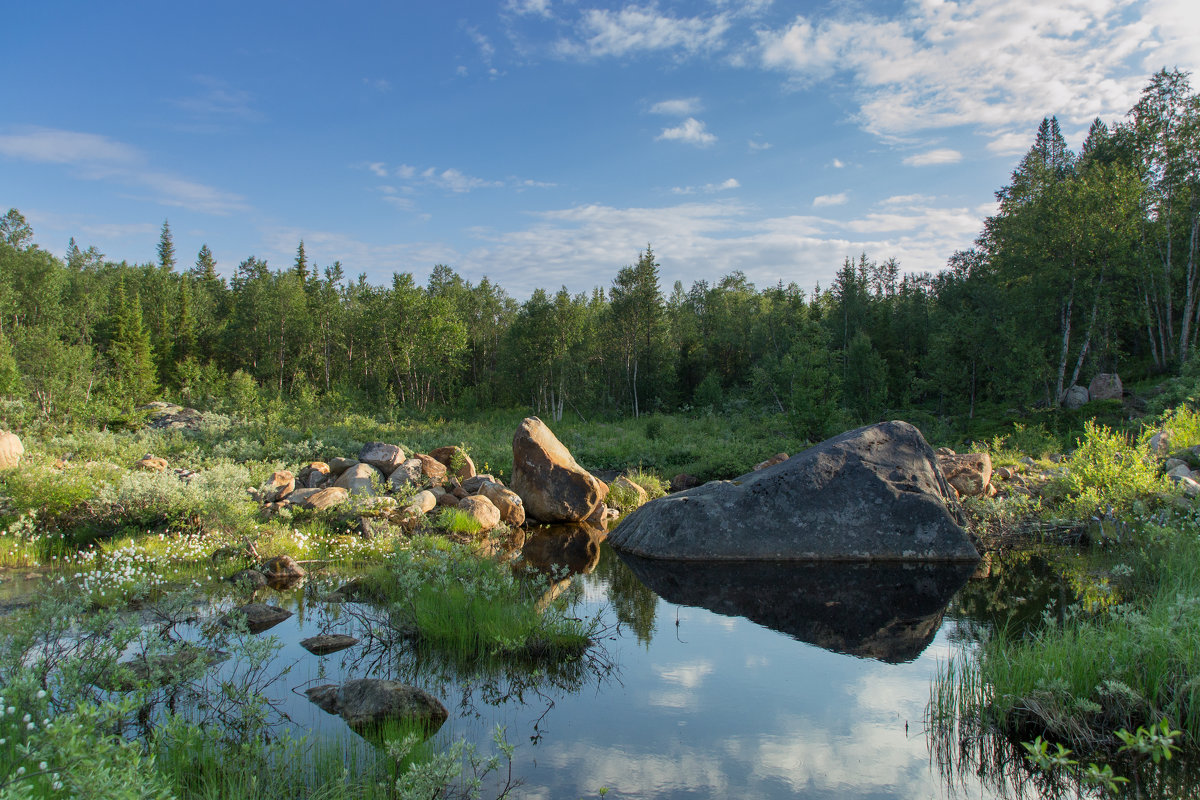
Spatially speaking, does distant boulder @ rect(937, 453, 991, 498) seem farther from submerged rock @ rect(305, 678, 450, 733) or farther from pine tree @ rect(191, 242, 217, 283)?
pine tree @ rect(191, 242, 217, 283)

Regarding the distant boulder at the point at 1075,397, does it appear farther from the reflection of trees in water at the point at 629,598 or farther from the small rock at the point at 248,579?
the small rock at the point at 248,579

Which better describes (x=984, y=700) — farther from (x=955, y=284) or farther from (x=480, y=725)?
(x=955, y=284)

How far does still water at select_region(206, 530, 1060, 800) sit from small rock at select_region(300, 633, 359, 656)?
0.10 m

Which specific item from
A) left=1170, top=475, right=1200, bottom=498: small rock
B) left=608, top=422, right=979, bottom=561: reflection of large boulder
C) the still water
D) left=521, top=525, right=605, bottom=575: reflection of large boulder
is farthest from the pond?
left=1170, top=475, right=1200, bottom=498: small rock

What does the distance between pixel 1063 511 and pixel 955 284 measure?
1479 inches

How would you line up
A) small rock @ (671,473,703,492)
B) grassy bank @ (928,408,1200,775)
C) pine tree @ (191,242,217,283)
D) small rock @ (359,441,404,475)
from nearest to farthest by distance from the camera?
grassy bank @ (928,408,1200,775)
small rock @ (359,441,404,475)
small rock @ (671,473,703,492)
pine tree @ (191,242,217,283)

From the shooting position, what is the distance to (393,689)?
15.9ft

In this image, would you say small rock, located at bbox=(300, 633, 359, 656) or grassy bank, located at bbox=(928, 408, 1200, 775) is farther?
small rock, located at bbox=(300, 633, 359, 656)

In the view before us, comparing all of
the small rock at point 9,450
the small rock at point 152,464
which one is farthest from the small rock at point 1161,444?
the small rock at point 9,450

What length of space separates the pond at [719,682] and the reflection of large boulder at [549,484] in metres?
4.61

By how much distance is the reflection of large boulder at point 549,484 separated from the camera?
44.2ft

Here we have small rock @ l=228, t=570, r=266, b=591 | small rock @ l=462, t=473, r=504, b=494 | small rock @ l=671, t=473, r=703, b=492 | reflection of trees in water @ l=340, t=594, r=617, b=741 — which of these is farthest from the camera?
small rock @ l=671, t=473, r=703, b=492

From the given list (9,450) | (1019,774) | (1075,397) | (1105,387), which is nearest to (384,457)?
(9,450)

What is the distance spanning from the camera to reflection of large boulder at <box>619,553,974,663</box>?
6422mm
